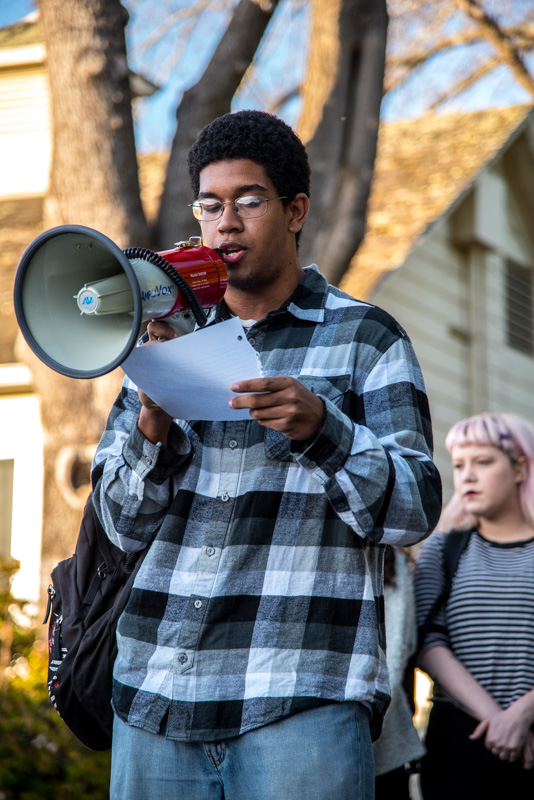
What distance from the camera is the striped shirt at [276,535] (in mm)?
1989

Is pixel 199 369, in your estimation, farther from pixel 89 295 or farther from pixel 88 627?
pixel 88 627

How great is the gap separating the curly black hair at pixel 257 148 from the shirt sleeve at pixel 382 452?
0.46 meters

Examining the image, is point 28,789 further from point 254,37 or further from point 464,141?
point 464,141

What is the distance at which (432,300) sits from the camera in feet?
31.8

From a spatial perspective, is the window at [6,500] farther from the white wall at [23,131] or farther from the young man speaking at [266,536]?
the young man speaking at [266,536]

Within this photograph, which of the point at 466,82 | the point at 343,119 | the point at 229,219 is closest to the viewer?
the point at 229,219

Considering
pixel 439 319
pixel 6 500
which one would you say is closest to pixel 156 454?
pixel 6 500

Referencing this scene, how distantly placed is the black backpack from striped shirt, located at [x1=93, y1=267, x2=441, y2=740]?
0.08 m

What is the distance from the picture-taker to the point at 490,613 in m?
3.56

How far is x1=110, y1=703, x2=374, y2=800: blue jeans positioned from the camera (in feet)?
6.40

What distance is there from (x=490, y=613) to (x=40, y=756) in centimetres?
245

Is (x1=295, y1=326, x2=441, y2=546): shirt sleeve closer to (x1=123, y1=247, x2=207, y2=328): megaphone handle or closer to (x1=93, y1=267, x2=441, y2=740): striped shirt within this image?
(x1=93, y1=267, x2=441, y2=740): striped shirt

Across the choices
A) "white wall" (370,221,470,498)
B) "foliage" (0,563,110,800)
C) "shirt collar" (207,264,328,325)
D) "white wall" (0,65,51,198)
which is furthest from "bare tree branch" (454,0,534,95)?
"shirt collar" (207,264,328,325)

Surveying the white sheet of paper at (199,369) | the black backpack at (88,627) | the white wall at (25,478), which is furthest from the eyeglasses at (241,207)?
the white wall at (25,478)
